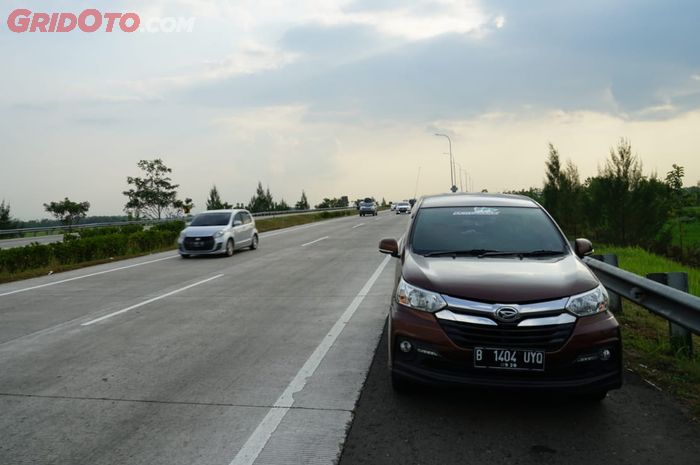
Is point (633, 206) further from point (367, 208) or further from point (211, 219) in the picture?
point (367, 208)

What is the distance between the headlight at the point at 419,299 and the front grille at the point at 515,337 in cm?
29

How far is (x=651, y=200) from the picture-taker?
18016mm

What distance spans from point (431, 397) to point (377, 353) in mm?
1413

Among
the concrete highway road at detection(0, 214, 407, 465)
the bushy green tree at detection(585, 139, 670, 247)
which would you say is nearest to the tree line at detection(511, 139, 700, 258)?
the bushy green tree at detection(585, 139, 670, 247)

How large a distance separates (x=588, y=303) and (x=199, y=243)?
14.9 m

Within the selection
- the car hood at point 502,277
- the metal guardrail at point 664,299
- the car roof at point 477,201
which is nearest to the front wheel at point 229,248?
the car roof at point 477,201

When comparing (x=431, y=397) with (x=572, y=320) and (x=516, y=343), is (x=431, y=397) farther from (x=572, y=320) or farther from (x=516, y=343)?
(x=572, y=320)

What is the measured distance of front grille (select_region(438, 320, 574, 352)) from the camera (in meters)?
3.91

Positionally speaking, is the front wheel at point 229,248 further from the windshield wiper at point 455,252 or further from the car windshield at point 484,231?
the windshield wiper at point 455,252

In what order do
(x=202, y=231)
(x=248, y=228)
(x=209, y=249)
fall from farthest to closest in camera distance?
(x=248, y=228) < (x=202, y=231) < (x=209, y=249)

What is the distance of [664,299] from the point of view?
538 centimetres

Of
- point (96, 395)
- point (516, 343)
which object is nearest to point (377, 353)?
point (516, 343)

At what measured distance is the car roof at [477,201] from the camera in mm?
6156

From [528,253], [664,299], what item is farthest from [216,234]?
[664,299]
